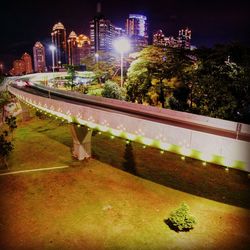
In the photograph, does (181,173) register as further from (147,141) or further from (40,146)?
(40,146)

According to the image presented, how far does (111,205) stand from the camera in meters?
20.1

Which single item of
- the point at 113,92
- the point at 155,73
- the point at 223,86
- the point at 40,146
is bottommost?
the point at 40,146

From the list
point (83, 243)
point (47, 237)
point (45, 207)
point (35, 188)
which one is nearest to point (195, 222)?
point (83, 243)

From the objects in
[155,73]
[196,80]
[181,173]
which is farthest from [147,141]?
[155,73]

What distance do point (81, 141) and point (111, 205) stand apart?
906cm

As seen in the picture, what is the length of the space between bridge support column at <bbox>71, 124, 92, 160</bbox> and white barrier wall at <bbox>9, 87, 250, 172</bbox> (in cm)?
431

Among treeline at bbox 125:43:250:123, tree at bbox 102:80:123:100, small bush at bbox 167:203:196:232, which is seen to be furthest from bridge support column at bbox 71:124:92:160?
tree at bbox 102:80:123:100

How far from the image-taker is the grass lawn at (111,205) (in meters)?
16.5

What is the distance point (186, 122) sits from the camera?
67.6 ft

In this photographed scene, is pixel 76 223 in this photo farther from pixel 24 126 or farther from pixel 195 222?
pixel 24 126

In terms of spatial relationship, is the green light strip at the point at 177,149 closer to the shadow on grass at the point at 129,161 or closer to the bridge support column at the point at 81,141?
the bridge support column at the point at 81,141

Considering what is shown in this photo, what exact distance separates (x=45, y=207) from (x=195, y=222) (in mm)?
10511

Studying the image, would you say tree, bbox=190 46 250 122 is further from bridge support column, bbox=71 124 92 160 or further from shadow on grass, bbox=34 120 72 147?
shadow on grass, bbox=34 120 72 147

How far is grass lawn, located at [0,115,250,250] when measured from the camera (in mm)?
16484
